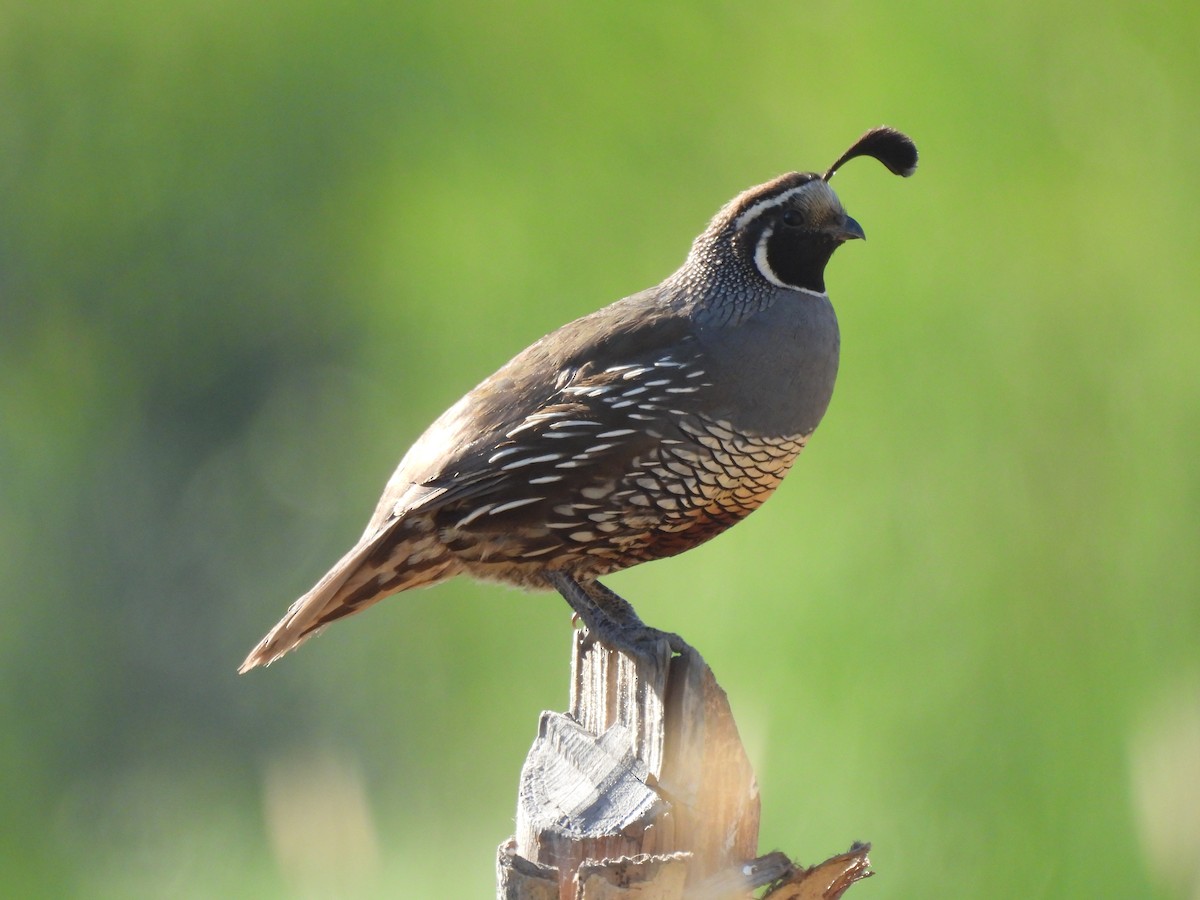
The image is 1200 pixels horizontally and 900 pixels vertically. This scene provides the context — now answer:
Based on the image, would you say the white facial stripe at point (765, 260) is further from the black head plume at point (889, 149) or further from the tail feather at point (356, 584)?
the tail feather at point (356, 584)

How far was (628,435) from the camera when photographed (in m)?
3.18

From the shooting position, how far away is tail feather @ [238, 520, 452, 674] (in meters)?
3.28

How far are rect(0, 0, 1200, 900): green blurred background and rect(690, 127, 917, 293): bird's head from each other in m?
1.84

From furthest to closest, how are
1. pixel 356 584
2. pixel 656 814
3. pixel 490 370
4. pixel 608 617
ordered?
pixel 490 370 < pixel 356 584 < pixel 608 617 < pixel 656 814

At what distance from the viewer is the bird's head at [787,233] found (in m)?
3.37

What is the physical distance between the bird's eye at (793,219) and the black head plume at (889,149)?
23cm

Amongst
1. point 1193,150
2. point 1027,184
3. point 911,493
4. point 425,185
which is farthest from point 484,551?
point 425,185

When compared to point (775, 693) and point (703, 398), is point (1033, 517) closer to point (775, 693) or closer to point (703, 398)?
point (775, 693)

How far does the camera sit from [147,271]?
7734mm

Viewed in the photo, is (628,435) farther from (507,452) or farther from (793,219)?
(793,219)

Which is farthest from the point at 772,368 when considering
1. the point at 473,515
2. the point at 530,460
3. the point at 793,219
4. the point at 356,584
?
the point at 356,584

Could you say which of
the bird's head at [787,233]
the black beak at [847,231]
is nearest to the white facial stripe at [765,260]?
the bird's head at [787,233]

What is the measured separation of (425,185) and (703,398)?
4.25 meters

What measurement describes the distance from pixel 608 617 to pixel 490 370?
3487mm
